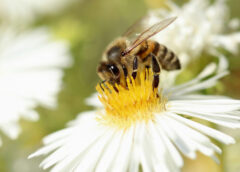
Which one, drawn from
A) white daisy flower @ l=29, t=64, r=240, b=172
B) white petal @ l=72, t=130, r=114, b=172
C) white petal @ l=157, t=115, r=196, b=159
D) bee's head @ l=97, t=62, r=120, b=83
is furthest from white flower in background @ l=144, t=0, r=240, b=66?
white petal @ l=72, t=130, r=114, b=172

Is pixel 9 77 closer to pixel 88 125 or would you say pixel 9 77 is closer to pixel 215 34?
pixel 88 125

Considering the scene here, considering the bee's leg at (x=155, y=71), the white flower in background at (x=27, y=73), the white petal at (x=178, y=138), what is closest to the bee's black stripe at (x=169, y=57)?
the bee's leg at (x=155, y=71)

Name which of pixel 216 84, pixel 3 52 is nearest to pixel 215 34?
pixel 216 84

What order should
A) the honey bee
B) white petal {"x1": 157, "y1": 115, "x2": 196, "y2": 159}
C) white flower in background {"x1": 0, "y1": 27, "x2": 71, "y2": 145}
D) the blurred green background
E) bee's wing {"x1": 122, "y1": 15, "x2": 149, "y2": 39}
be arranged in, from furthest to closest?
white flower in background {"x1": 0, "y1": 27, "x2": 71, "y2": 145}, the blurred green background, bee's wing {"x1": 122, "y1": 15, "x2": 149, "y2": 39}, the honey bee, white petal {"x1": 157, "y1": 115, "x2": 196, "y2": 159}

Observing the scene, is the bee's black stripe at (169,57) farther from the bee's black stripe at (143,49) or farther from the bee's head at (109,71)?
the bee's head at (109,71)

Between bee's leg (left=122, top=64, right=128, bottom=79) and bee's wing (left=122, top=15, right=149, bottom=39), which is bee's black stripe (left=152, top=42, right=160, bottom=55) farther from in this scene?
bee's wing (left=122, top=15, right=149, bottom=39)

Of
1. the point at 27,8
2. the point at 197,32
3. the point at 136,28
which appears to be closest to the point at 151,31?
the point at 136,28

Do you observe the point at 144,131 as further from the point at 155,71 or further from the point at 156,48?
the point at 156,48
